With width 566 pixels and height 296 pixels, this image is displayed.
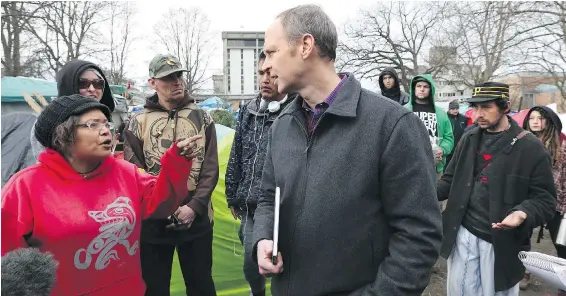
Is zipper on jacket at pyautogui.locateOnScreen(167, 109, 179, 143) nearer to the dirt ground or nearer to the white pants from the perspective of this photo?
the white pants

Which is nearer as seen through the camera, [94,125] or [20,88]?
[94,125]

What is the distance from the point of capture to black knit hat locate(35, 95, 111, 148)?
2002mm

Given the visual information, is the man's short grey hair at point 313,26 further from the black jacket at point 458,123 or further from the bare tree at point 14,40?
the bare tree at point 14,40

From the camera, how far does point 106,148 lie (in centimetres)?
205

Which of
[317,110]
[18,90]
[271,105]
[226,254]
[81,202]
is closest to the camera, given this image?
[317,110]

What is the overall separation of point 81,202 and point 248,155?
4.77ft

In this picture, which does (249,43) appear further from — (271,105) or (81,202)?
(81,202)

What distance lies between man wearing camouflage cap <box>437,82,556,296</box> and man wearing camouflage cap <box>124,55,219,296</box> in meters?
1.80

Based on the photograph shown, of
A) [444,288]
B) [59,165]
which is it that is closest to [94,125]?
[59,165]

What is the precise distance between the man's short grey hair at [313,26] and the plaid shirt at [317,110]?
0.14 metres

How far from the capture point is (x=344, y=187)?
1507 millimetres

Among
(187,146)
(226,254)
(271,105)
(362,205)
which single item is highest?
(271,105)

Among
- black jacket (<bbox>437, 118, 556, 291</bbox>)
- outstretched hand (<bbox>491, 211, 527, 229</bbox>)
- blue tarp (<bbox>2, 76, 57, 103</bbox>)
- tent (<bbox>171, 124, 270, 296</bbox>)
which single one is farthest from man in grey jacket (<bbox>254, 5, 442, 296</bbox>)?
blue tarp (<bbox>2, 76, 57, 103</bbox>)

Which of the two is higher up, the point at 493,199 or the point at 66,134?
the point at 66,134
